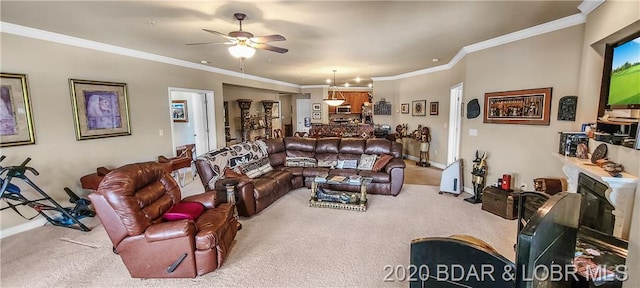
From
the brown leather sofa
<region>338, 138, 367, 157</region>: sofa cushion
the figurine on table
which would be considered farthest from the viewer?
<region>338, 138, 367, 157</region>: sofa cushion

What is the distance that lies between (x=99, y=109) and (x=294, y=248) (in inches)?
144

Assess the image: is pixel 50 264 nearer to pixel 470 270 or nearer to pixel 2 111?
pixel 2 111

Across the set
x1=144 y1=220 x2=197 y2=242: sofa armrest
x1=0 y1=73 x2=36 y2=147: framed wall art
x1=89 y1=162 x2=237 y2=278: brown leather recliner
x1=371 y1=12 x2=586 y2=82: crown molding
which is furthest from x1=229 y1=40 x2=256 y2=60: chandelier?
x1=371 y1=12 x2=586 y2=82: crown molding

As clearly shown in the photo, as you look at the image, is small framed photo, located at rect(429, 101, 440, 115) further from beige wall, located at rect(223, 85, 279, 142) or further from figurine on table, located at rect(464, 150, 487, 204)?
beige wall, located at rect(223, 85, 279, 142)

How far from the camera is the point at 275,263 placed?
A: 261 cm

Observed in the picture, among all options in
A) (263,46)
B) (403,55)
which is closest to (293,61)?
(403,55)

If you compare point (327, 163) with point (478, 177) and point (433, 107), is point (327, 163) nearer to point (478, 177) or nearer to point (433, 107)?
point (478, 177)

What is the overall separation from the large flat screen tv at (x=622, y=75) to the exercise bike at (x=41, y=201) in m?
5.56

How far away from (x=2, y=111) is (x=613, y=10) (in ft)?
20.6

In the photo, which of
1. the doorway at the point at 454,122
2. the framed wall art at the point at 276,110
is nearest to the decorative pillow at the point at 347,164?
the doorway at the point at 454,122

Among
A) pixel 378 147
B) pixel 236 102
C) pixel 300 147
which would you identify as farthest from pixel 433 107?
pixel 236 102

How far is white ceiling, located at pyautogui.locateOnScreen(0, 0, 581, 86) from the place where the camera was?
2.72m

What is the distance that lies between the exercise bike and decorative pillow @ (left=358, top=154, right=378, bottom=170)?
3982 millimetres

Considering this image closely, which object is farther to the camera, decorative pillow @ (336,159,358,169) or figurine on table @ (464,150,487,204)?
decorative pillow @ (336,159,358,169)
